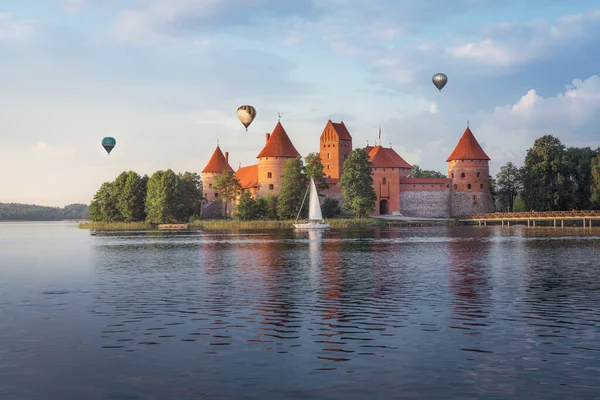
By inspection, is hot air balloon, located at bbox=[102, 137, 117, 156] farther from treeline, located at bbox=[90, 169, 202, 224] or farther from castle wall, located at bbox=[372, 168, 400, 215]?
castle wall, located at bbox=[372, 168, 400, 215]

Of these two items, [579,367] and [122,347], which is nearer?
[579,367]

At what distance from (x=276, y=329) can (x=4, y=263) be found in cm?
2470

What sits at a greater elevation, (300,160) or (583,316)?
(300,160)

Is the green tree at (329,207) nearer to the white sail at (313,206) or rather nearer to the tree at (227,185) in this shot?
the white sail at (313,206)

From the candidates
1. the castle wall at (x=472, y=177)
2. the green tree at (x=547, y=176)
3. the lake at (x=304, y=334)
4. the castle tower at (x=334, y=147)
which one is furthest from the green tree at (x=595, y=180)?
the lake at (x=304, y=334)

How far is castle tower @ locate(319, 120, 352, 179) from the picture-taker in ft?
340

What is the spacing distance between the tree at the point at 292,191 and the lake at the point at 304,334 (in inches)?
2146

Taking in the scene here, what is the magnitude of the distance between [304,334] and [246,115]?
72.9m

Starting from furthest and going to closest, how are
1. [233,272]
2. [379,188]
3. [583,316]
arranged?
1. [379,188]
2. [233,272]
3. [583,316]

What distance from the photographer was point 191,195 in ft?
330

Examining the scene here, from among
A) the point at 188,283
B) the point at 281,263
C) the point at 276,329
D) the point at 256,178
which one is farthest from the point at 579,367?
the point at 256,178

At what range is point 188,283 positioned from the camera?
22.8 meters

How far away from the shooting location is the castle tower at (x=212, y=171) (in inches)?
4313

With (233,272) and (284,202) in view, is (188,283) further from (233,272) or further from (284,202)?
(284,202)
